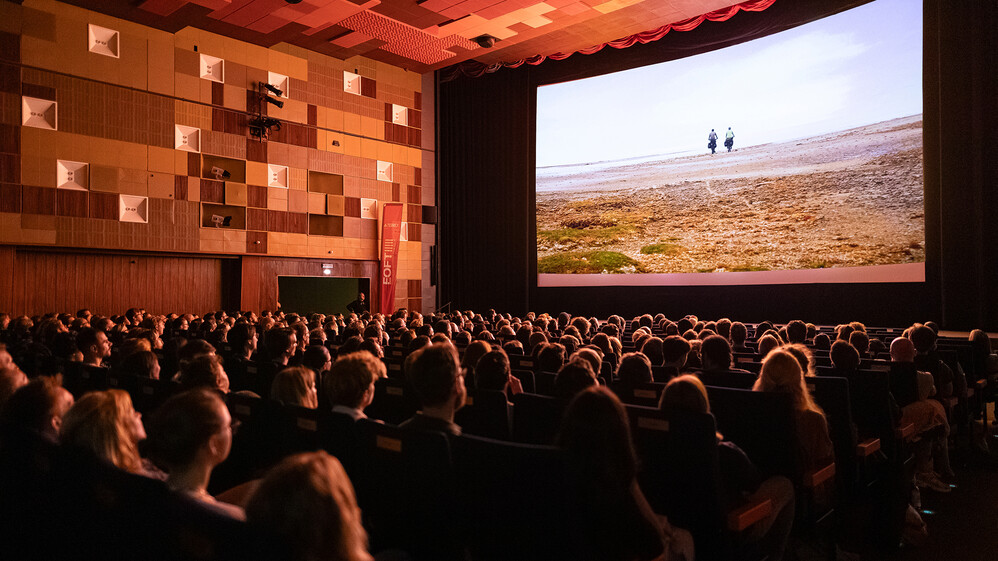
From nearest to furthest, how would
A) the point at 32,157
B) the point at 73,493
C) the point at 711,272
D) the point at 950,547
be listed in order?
the point at 73,493
the point at 950,547
the point at 32,157
the point at 711,272

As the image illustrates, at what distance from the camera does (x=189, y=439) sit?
169cm

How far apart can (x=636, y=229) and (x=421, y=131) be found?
23.2ft

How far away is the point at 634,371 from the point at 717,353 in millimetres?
894

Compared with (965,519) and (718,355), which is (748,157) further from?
(965,519)

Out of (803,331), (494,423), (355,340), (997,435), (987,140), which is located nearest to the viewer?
(494,423)

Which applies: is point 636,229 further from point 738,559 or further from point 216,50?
point 738,559

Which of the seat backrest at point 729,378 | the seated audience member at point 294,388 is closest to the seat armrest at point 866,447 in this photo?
the seat backrest at point 729,378

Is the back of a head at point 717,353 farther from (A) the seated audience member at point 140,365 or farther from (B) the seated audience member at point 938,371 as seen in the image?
(A) the seated audience member at point 140,365

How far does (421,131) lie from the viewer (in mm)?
18297

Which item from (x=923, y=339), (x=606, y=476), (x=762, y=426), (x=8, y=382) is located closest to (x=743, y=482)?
(x=762, y=426)

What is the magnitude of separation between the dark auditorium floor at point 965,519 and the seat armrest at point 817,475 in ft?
2.92

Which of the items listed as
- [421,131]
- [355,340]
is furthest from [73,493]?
[421,131]

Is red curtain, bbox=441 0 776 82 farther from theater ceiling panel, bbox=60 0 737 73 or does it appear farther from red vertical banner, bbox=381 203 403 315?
red vertical banner, bbox=381 203 403 315

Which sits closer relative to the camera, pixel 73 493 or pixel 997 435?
pixel 73 493
